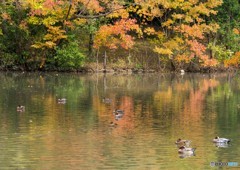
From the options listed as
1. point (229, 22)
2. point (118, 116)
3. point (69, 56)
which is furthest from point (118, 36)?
point (118, 116)

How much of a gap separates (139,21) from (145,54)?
4123 mm

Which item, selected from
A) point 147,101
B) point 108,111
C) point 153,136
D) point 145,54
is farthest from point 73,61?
point 153,136

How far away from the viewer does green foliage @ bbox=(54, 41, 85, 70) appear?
42.3 m

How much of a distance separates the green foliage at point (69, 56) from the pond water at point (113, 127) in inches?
190

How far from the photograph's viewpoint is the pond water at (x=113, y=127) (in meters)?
15.4

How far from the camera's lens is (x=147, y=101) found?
28.1 metres

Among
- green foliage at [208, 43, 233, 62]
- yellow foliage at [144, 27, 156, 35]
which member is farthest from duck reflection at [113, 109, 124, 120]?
green foliage at [208, 43, 233, 62]

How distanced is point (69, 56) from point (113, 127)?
22.2 m

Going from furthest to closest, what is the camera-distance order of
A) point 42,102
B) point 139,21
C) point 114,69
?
point 139,21, point 114,69, point 42,102

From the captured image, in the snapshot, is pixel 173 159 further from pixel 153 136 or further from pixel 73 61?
pixel 73 61

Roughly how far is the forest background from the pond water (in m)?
5.48

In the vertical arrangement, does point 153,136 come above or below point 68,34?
below

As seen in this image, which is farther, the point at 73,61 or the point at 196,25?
the point at 196,25

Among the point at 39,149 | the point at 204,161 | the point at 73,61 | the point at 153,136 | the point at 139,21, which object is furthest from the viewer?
the point at 139,21
